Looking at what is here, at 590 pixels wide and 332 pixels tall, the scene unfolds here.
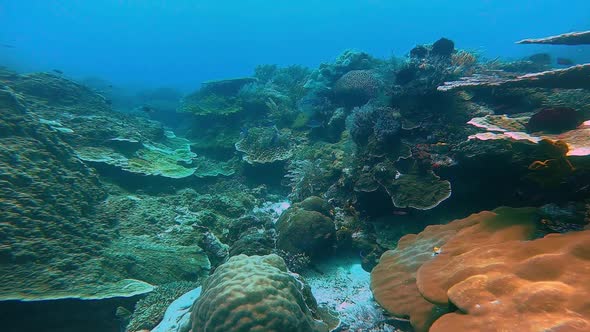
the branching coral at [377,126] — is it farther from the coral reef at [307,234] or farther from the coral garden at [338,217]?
the coral reef at [307,234]

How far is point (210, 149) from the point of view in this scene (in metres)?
12.9

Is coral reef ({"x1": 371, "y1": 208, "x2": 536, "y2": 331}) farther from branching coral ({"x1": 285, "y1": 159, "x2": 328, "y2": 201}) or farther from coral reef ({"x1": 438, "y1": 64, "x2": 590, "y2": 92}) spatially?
branching coral ({"x1": 285, "y1": 159, "x2": 328, "y2": 201})

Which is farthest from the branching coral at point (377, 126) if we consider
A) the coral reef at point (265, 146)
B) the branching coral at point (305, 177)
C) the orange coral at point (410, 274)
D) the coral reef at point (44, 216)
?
the coral reef at point (44, 216)

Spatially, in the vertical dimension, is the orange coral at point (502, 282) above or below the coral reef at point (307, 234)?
above

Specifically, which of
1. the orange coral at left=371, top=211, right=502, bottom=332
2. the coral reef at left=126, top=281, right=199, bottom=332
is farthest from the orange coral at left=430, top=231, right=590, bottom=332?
the coral reef at left=126, top=281, right=199, bottom=332

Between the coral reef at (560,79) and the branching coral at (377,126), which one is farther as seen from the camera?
the branching coral at (377,126)

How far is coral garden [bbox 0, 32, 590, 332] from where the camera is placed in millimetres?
2750

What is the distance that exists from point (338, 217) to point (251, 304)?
372 centimetres

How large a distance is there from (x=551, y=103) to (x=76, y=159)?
1105 cm

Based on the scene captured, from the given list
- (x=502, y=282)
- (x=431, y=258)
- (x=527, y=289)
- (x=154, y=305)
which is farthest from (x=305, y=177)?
(x=527, y=289)

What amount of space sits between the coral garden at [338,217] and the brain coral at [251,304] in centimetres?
2

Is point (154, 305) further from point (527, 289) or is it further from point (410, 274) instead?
point (527, 289)

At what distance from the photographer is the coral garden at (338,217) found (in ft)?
9.02

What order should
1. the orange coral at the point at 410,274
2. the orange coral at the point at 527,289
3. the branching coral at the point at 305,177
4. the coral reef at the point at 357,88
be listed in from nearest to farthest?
the orange coral at the point at 527,289 → the orange coral at the point at 410,274 → the branching coral at the point at 305,177 → the coral reef at the point at 357,88
